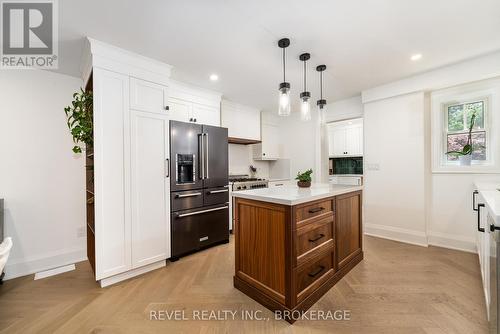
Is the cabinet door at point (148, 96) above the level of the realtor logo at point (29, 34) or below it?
below

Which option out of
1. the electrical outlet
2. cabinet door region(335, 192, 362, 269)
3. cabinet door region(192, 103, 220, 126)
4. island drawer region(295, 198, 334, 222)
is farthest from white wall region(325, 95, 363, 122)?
the electrical outlet

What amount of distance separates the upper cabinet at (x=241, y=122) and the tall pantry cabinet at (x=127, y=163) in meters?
1.44

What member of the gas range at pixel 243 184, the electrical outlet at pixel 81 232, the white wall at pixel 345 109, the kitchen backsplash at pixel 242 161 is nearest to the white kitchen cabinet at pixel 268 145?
the kitchen backsplash at pixel 242 161

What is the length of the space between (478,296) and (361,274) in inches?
35.2

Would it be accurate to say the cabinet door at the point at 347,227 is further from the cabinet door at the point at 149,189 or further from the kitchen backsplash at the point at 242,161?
the kitchen backsplash at the point at 242,161

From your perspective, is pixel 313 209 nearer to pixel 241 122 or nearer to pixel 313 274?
pixel 313 274

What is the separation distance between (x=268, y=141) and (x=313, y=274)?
3344mm

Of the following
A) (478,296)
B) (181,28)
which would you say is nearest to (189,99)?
(181,28)

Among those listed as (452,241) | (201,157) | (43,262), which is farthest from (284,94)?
(43,262)

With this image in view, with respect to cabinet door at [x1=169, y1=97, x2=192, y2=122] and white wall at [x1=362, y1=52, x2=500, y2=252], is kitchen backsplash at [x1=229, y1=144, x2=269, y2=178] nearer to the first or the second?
cabinet door at [x1=169, y1=97, x2=192, y2=122]

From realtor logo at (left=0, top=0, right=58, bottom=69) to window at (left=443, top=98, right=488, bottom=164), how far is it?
184 inches

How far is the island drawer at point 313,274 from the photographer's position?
5.34ft

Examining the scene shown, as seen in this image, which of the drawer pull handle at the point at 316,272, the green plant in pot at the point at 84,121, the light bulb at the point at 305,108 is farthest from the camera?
the light bulb at the point at 305,108

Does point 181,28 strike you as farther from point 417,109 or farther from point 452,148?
point 452,148
